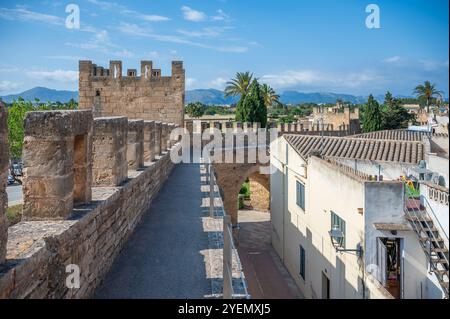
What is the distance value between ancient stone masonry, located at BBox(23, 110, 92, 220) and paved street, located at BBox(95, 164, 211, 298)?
107 cm

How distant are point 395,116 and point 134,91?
25034 mm

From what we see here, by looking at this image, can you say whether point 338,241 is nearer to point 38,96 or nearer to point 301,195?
point 301,195

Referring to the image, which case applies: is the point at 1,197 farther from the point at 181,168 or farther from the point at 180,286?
the point at 181,168

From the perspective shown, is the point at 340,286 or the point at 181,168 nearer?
the point at 340,286

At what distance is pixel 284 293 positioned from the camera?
45.0 feet

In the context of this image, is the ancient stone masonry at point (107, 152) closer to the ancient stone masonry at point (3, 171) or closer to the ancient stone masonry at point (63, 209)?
the ancient stone masonry at point (63, 209)

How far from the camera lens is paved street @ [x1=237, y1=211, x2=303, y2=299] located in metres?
13.9

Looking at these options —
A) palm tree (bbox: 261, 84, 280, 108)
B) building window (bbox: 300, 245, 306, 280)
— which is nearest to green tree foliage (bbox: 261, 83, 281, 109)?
palm tree (bbox: 261, 84, 280, 108)

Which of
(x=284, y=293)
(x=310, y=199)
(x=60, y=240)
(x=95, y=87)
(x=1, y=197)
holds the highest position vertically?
(x=95, y=87)

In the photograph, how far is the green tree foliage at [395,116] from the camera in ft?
118

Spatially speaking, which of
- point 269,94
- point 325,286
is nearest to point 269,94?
point 269,94

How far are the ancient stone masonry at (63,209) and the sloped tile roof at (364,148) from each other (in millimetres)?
8201
